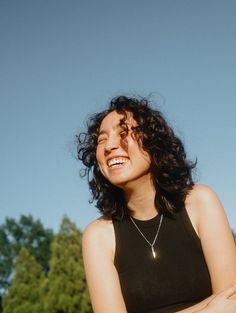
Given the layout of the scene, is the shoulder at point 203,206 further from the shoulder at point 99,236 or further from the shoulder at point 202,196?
the shoulder at point 99,236

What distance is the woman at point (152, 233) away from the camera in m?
2.93

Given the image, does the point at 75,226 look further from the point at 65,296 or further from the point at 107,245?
the point at 107,245

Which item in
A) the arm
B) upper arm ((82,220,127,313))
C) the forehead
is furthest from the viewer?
the forehead

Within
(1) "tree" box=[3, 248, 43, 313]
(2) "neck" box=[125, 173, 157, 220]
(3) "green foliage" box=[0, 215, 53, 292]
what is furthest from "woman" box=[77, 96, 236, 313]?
(3) "green foliage" box=[0, 215, 53, 292]

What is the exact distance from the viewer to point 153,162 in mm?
3293

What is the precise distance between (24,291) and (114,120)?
26.6 meters

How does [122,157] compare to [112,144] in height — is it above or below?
below

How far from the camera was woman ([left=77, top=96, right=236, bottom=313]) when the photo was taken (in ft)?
9.61

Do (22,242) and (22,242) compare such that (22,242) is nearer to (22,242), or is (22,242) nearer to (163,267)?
(22,242)

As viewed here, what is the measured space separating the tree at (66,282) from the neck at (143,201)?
2251 centimetres

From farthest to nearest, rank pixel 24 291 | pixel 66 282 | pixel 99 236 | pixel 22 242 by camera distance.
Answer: pixel 22 242 → pixel 24 291 → pixel 66 282 → pixel 99 236

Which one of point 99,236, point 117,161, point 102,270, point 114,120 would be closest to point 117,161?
point 117,161

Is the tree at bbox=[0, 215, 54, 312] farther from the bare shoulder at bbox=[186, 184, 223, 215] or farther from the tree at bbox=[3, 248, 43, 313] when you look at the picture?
the bare shoulder at bbox=[186, 184, 223, 215]

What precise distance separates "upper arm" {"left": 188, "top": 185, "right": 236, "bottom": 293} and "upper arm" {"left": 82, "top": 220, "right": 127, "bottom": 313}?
705 mm
